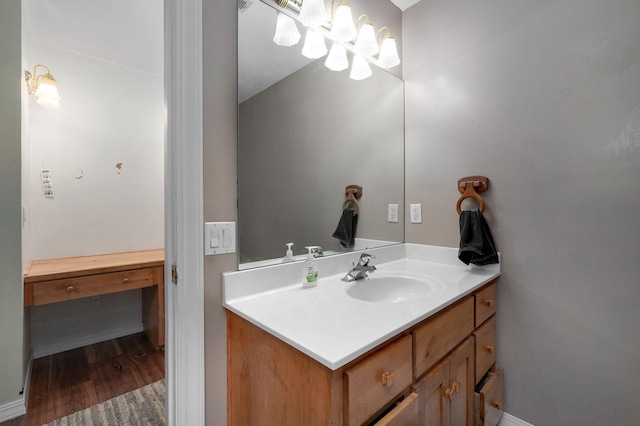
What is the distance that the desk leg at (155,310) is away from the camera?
220 cm

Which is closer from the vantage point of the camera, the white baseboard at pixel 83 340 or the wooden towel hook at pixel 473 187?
the wooden towel hook at pixel 473 187

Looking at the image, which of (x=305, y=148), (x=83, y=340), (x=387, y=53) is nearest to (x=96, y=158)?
(x=83, y=340)

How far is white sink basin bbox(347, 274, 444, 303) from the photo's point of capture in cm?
123

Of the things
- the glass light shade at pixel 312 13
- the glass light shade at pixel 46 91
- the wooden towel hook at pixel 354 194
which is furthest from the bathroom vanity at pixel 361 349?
the glass light shade at pixel 46 91

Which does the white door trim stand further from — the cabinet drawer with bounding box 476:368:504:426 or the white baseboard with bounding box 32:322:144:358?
the white baseboard with bounding box 32:322:144:358

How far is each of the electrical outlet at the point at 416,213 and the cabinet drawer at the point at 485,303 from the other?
528 mm

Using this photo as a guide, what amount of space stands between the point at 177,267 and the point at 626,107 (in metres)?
1.79

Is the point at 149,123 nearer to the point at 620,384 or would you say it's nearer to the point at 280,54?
the point at 280,54

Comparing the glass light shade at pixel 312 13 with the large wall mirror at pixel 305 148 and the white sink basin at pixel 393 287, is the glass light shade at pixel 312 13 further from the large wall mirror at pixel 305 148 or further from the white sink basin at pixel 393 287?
the white sink basin at pixel 393 287

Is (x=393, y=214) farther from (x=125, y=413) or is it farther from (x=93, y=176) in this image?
(x=93, y=176)

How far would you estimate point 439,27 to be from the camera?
162 centimetres

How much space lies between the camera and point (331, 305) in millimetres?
933

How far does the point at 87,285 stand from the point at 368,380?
2.16 m

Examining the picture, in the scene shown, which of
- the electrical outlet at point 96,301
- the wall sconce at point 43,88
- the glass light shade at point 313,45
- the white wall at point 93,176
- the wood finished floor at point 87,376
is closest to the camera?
the glass light shade at point 313,45
